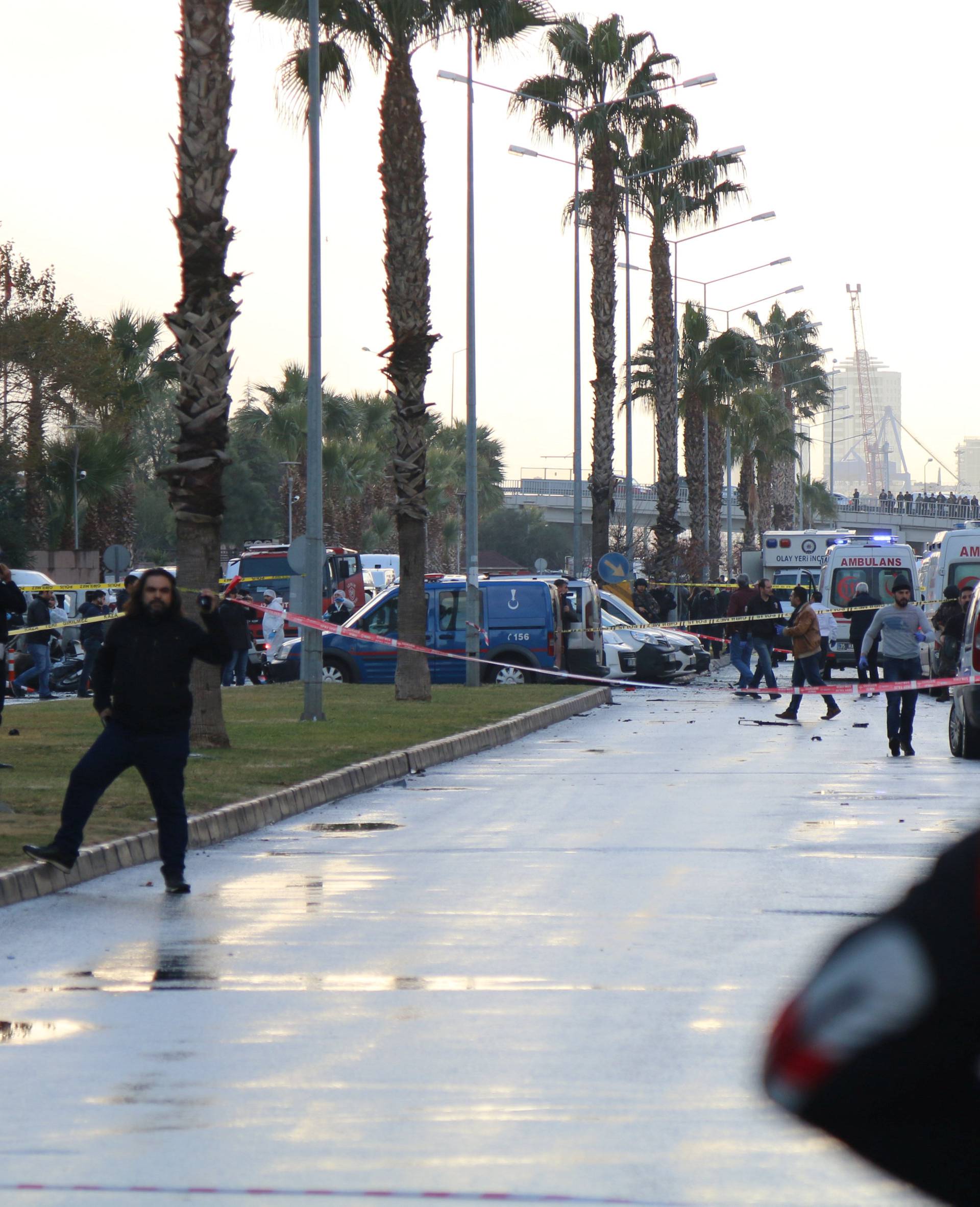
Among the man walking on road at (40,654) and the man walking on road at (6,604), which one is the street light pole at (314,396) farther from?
the man walking on road at (40,654)

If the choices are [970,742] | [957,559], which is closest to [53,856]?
[970,742]

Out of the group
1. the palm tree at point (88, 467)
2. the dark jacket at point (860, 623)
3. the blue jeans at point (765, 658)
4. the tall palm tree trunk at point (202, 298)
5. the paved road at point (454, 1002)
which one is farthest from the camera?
the palm tree at point (88, 467)

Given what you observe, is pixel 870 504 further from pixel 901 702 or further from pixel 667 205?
pixel 901 702

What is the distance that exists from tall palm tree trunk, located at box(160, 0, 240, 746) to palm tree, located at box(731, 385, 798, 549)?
48280 mm

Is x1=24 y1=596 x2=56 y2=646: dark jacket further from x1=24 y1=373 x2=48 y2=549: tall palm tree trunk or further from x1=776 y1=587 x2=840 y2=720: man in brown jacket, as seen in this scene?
x1=24 y1=373 x2=48 y2=549: tall palm tree trunk

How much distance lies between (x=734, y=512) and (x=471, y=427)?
87.7 metres

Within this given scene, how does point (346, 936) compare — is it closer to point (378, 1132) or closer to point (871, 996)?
point (378, 1132)


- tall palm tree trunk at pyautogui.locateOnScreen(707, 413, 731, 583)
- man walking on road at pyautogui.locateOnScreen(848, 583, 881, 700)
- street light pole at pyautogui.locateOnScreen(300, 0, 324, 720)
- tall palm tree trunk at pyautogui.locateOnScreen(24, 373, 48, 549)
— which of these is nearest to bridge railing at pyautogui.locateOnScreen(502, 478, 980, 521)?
tall palm tree trunk at pyautogui.locateOnScreen(707, 413, 731, 583)

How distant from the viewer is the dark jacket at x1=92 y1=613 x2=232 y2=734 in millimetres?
9984

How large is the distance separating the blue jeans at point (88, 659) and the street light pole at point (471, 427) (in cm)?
537

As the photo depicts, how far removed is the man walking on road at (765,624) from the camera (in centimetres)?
2780

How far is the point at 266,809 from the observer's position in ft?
44.9

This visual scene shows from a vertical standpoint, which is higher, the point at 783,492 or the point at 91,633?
the point at 783,492

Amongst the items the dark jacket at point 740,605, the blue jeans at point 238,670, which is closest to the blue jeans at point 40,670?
the blue jeans at point 238,670
